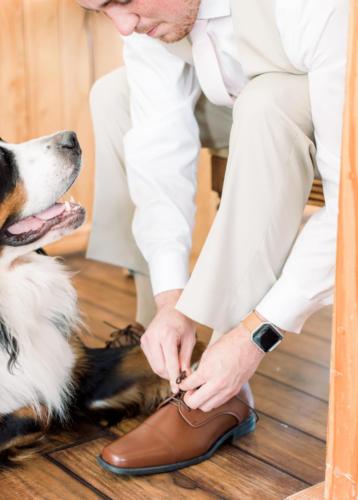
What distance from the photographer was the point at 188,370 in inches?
52.1

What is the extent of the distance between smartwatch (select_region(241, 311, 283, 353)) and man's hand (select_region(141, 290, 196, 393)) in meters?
0.14

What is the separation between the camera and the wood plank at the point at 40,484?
1.24 m

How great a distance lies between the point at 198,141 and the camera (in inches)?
62.6

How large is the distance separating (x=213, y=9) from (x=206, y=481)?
0.84 m

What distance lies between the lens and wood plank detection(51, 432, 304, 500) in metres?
1.24

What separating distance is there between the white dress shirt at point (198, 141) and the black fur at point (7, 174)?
273 mm

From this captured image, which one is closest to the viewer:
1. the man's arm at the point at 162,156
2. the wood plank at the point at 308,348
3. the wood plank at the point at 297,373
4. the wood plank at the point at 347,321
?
the wood plank at the point at 347,321

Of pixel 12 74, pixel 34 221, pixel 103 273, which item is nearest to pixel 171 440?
pixel 34 221

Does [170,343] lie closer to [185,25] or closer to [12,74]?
[185,25]

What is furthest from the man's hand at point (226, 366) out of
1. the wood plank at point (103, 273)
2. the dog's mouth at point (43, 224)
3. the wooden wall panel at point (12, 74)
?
the wooden wall panel at point (12, 74)

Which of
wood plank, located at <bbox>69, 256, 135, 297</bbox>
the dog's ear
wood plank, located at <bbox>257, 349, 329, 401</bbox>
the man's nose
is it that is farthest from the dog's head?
wood plank, located at <bbox>69, 256, 135, 297</bbox>

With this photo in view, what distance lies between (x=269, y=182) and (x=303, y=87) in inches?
7.1

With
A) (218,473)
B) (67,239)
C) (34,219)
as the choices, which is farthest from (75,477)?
(67,239)

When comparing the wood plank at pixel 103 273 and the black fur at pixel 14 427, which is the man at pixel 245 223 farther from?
the wood plank at pixel 103 273
